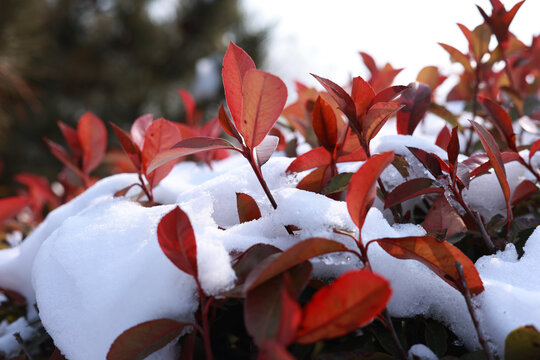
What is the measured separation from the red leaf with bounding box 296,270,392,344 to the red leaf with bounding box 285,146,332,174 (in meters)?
0.22

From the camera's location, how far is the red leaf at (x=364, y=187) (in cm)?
35

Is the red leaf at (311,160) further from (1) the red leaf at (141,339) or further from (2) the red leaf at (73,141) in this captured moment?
(2) the red leaf at (73,141)

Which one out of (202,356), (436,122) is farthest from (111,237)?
(436,122)

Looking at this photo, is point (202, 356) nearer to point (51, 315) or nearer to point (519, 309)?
point (51, 315)

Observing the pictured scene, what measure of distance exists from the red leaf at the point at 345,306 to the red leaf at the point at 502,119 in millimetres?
366

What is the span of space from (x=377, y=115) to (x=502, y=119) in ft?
0.71

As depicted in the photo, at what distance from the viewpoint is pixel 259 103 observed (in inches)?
15.7

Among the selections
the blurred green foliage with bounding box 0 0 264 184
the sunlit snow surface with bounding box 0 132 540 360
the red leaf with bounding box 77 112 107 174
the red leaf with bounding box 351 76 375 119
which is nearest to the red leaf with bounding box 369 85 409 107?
the red leaf with bounding box 351 76 375 119

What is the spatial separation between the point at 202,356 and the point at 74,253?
0.16m

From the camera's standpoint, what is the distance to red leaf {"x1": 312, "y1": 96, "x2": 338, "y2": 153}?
1.56 feet

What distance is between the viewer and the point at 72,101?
22.3ft

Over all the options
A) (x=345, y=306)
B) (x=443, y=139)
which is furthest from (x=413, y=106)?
(x=345, y=306)

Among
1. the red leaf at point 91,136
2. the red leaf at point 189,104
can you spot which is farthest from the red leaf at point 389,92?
the red leaf at point 189,104

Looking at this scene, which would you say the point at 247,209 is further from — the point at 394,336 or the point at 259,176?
the point at 394,336
